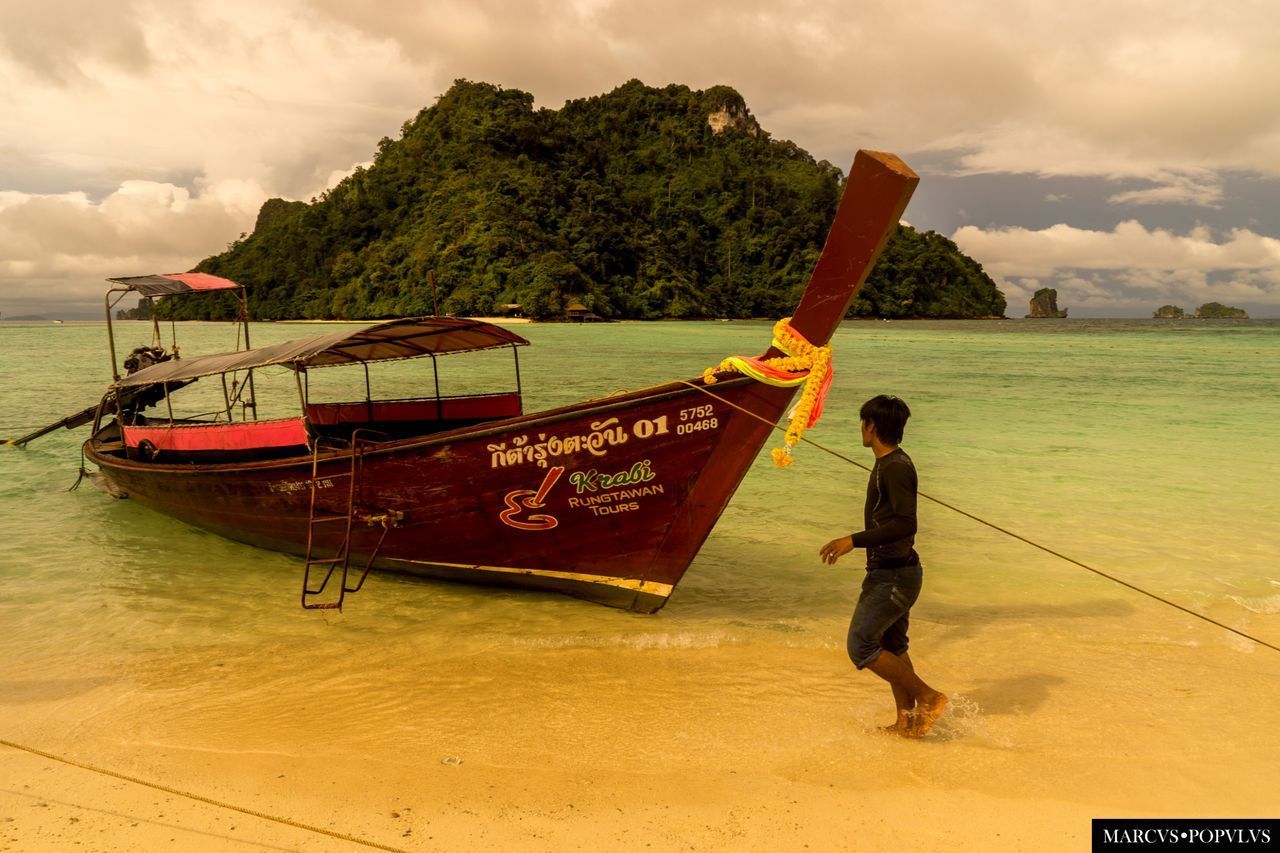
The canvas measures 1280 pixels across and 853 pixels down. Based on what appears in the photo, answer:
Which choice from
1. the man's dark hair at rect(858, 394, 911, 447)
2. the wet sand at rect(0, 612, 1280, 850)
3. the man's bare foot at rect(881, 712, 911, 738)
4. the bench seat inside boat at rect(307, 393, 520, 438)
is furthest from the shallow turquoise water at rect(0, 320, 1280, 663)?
the man's dark hair at rect(858, 394, 911, 447)

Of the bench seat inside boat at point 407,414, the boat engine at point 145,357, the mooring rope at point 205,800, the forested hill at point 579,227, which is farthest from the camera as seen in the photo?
the forested hill at point 579,227

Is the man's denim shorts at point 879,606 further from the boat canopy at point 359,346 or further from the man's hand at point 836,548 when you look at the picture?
the boat canopy at point 359,346

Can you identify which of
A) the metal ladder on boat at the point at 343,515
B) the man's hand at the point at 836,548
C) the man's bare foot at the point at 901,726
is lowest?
the man's bare foot at the point at 901,726

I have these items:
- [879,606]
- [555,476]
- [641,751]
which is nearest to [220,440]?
[555,476]

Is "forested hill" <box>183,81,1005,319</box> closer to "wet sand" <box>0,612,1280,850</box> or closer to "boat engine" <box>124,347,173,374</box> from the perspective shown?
"boat engine" <box>124,347,173,374</box>

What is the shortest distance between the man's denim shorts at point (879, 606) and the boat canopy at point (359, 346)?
12.6ft

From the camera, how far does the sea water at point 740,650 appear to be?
372cm

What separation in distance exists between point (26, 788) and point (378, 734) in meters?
1.51

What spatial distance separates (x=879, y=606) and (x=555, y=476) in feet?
7.92

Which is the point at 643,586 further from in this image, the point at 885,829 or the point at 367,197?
the point at 367,197

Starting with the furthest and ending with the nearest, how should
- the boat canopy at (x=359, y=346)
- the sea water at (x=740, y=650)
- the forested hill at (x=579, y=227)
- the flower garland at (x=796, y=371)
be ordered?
the forested hill at (x=579, y=227) → the boat canopy at (x=359, y=346) → the flower garland at (x=796, y=371) → the sea water at (x=740, y=650)

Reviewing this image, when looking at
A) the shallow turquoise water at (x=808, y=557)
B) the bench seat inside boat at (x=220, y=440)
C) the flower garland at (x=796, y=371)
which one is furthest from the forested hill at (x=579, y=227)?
the flower garland at (x=796, y=371)

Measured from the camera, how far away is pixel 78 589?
6.55 m

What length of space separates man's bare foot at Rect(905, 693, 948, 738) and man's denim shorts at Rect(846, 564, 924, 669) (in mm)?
401
